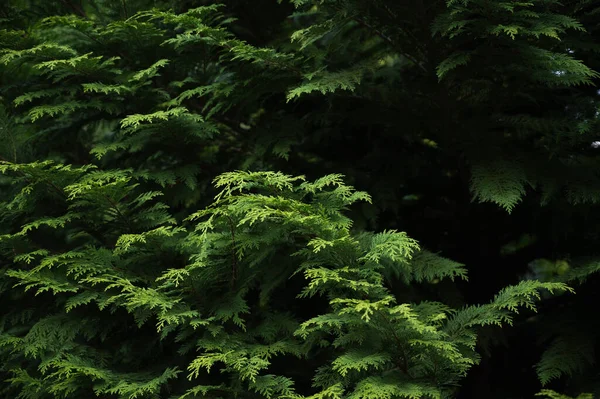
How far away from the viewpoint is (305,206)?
2752mm

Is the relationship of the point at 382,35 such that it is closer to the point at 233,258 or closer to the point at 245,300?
the point at 233,258

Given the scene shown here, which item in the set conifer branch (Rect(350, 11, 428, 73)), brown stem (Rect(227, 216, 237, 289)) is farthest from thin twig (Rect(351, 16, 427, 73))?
brown stem (Rect(227, 216, 237, 289))

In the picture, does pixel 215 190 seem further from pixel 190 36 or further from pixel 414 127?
pixel 414 127

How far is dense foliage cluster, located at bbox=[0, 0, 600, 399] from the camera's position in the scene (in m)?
2.79

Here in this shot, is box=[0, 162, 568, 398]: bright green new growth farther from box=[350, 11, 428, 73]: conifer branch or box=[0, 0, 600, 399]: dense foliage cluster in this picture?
box=[350, 11, 428, 73]: conifer branch

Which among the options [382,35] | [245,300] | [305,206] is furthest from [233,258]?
[382,35]

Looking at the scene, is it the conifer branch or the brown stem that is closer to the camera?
the brown stem

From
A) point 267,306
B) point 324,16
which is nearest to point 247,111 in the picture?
point 324,16

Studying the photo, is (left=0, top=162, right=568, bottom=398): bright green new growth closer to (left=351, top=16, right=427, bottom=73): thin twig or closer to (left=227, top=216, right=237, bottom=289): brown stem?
(left=227, top=216, right=237, bottom=289): brown stem

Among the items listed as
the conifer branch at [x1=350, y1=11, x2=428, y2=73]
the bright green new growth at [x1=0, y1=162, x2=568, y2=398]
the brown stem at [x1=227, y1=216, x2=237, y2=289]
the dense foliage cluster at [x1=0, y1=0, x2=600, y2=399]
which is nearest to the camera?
the bright green new growth at [x1=0, y1=162, x2=568, y2=398]

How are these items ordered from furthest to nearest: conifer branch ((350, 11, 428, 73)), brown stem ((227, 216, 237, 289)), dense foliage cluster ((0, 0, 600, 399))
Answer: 1. conifer branch ((350, 11, 428, 73))
2. brown stem ((227, 216, 237, 289))
3. dense foliage cluster ((0, 0, 600, 399))

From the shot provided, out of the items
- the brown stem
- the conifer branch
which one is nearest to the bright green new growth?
the brown stem

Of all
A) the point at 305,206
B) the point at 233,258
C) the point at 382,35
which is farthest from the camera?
the point at 382,35

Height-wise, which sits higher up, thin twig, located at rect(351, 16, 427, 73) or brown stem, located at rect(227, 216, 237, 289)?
thin twig, located at rect(351, 16, 427, 73)
